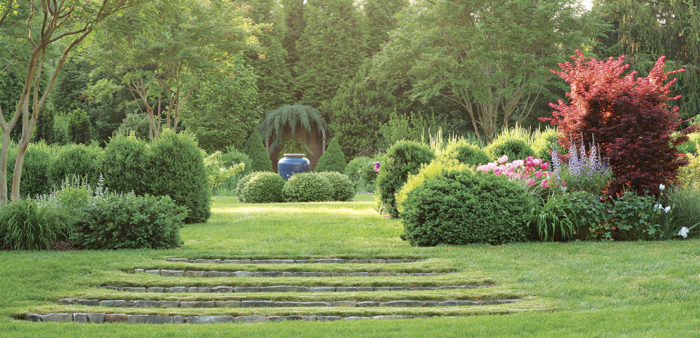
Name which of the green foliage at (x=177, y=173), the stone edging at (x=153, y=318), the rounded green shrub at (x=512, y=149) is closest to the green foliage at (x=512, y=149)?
the rounded green shrub at (x=512, y=149)

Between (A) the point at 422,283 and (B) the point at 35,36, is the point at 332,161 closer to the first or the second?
(B) the point at 35,36

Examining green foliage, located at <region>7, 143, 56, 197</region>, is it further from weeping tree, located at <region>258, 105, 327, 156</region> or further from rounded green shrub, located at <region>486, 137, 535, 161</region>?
weeping tree, located at <region>258, 105, 327, 156</region>

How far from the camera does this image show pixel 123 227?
26.9ft

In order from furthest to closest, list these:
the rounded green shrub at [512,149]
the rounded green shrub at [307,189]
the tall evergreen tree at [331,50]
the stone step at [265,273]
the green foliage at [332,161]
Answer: the tall evergreen tree at [331,50] < the green foliage at [332,161] < the rounded green shrub at [307,189] < the rounded green shrub at [512,149] < the stone step at [265,273]

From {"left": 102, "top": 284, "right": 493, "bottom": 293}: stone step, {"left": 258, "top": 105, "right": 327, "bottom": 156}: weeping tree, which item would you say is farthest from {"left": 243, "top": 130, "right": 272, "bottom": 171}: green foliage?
{"left": 102, "top": 284, "right": 493, "bottom": 293}: stone step

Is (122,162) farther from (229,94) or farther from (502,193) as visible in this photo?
(229,94)

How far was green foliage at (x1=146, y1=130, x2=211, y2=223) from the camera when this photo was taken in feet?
36.6

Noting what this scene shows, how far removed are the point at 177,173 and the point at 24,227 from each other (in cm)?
348

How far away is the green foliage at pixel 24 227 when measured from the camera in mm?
7918

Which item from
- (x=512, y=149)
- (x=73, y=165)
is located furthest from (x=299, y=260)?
(x=512, y=149)

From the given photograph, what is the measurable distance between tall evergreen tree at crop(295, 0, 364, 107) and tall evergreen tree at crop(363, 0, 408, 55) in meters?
0.73

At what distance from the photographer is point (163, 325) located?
470 cm

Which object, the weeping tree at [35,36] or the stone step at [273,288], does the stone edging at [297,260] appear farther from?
the weeping tree at [35,36]

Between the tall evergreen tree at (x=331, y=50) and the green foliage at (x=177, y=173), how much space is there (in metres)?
21.3
